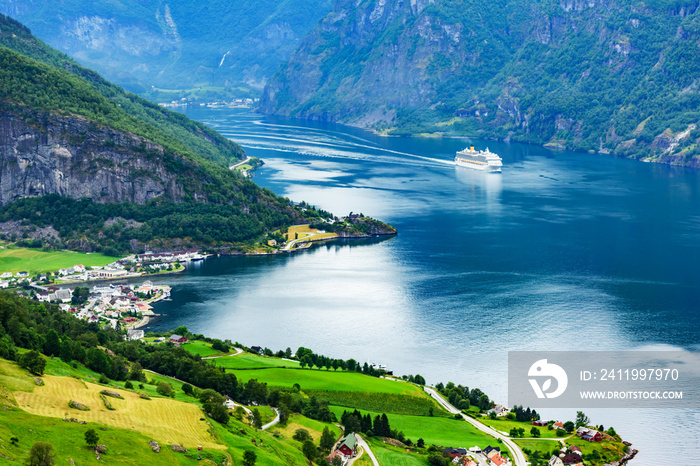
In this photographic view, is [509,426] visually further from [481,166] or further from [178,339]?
[481,166]

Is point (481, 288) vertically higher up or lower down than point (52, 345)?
higher up

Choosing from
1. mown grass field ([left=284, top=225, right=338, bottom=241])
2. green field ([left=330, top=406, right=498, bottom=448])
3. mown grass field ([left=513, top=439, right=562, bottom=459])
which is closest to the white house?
green field ([left=330, top=406, right=498, bottom=448])

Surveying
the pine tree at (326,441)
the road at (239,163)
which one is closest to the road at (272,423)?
the pine tree at (326,441)

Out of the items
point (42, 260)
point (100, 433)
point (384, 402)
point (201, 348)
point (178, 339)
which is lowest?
point (384, 402)

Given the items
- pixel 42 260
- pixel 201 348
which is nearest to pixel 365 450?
pixel 201 348

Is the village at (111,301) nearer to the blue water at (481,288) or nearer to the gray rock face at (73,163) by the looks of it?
the blue water at (481,288)

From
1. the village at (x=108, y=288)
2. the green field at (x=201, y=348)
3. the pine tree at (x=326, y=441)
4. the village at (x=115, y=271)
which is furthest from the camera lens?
the village at (x=115, y=271)

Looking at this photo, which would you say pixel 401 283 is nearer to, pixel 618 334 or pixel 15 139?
pixel 618 334
